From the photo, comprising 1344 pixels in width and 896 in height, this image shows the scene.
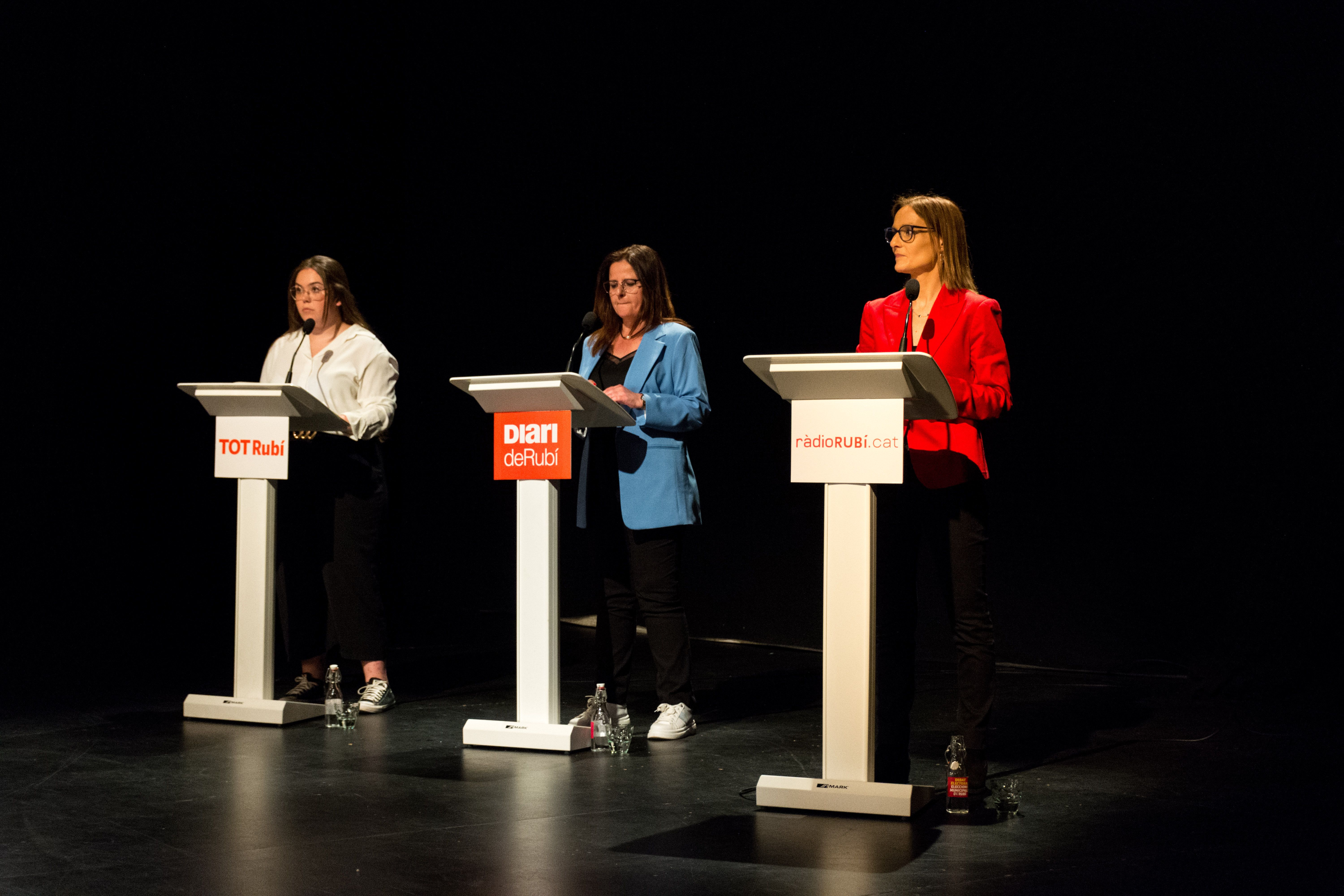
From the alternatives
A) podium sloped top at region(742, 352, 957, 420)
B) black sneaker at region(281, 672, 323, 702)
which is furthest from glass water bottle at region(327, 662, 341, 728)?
podium sloped top at region(742, 352, 957, 420)

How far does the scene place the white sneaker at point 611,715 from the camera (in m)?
4.04

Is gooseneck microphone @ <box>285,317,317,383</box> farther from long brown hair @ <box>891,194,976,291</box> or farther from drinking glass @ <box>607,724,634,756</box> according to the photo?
long brown hair @ <box>891,194,976,291</box>

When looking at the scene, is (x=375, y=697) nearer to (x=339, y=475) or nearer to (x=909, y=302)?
(x=339, y=475)

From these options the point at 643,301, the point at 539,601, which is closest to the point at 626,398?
the point at 643,301

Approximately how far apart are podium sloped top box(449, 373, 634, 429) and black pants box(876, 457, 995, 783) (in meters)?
0.95

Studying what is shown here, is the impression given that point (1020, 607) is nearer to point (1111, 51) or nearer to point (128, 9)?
point (1111, 51)

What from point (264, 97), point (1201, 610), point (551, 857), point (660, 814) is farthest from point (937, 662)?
point (264, 97)

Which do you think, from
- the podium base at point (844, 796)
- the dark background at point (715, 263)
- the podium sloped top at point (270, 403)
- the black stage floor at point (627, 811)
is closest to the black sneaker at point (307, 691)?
the black stage floor at point (627, 811)

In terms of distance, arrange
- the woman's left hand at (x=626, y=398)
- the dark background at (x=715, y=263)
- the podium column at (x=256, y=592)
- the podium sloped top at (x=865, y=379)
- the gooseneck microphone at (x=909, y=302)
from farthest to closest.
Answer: the dark background at (x=715, y=263)
the podium column at (x=256, y=592)
the woman's left hand at (x=626, y=398)
the gooseneck microphone at (x=909, y=302)
the podium sloped top at (x=865, y=379)

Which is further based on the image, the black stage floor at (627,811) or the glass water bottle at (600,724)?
the glass water bottle at (600,724)

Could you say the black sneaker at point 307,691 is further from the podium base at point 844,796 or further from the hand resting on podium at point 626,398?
the podium base at point 844,796

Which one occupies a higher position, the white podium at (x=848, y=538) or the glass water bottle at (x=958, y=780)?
the white podium at (x=848, y=538)

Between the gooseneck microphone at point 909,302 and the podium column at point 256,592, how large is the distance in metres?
2.31

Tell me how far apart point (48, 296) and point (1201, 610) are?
18.8ft
